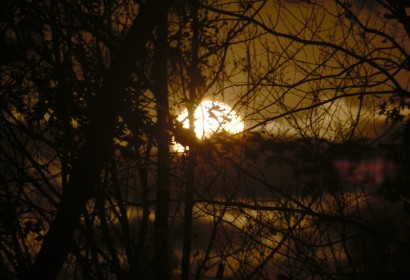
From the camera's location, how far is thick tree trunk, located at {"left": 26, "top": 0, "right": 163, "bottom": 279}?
14.5ft

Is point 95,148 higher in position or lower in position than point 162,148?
lower

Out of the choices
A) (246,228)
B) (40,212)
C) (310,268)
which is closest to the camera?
(310,268)

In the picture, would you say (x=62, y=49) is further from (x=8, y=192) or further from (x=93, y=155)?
(x=93, y=155)

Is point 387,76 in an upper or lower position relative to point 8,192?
upper

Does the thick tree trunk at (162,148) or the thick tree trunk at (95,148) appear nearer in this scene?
the thick tree trunk at (95,148)

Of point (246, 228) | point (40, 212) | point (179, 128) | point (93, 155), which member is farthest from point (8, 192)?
point (246, 228)

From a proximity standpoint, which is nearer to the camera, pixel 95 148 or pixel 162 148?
pixel 95 148

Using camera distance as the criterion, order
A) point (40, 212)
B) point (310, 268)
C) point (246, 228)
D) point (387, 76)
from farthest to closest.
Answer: point (246, 228) → point (40, 212) → point (310, 268) → point (387, 76)

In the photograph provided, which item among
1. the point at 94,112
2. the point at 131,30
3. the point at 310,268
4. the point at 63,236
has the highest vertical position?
the point at 131,30

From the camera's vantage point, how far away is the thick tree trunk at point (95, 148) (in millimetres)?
4406

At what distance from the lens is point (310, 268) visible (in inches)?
206

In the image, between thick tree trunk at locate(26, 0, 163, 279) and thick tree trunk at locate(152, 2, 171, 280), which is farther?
thick tree trunk at locate(152, 2, 171, 280)

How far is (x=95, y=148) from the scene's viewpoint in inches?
174

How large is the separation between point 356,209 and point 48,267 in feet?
13.8
